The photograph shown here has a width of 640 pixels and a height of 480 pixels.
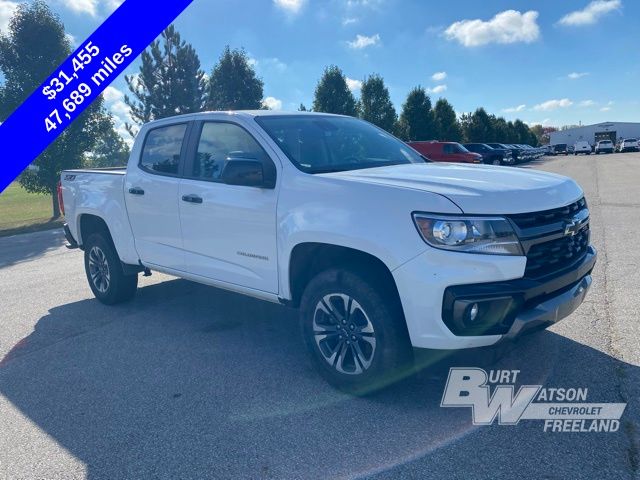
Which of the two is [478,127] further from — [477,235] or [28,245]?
[477,235]

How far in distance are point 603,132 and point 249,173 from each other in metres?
112

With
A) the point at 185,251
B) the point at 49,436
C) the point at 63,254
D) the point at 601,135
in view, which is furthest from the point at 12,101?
the point at 601,135

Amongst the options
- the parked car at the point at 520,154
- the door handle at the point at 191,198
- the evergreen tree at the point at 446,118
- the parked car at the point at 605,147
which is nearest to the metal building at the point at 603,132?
the parked car at the point at 605,147

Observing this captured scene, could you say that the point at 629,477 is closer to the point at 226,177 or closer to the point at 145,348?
the point at 226,177

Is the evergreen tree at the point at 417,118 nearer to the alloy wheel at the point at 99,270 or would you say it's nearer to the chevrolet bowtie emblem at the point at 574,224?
the alloy wheel at the point at 99,270

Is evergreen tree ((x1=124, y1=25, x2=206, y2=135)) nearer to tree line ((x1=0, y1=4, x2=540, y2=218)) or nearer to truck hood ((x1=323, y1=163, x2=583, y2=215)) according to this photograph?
tree line ((x1=0, y1=4, x2=540, y2=218))

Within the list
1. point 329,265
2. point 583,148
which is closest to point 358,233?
point 329,265

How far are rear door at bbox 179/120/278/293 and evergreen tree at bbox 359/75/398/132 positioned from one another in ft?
94.3

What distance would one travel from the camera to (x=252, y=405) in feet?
11.3

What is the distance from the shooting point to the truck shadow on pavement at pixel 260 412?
9.07 ft

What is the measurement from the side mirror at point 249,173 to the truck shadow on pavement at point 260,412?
1.43 meters

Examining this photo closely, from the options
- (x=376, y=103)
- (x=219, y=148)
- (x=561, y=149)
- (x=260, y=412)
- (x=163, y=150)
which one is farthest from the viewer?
(x=561, y=149)

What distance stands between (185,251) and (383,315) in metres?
2.20

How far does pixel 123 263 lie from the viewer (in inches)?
220
